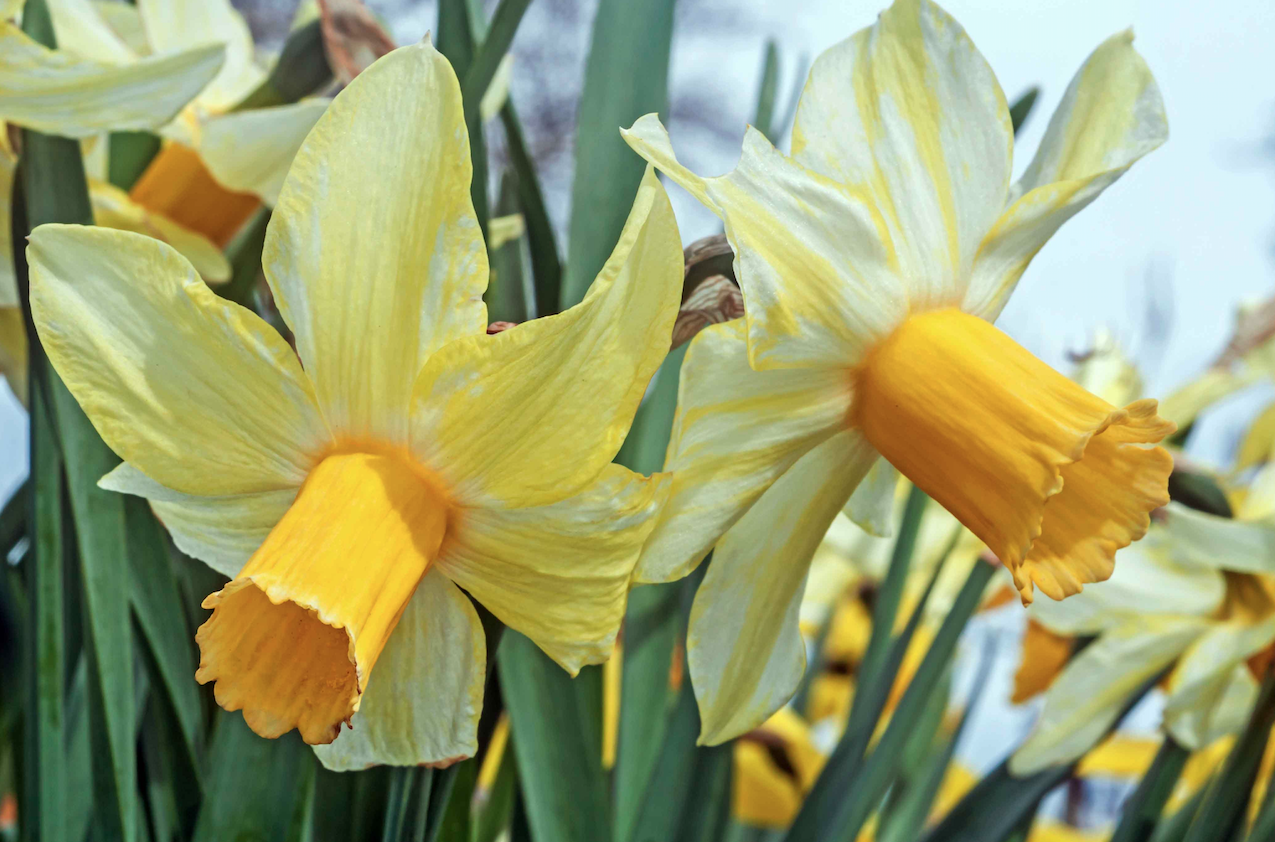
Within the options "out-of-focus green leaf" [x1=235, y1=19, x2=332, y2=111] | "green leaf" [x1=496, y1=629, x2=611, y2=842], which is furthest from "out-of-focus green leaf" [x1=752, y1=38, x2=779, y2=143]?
"green leaf" [x1=496, y1=629, x2=611, y2=842]

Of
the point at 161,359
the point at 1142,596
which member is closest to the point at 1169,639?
the point at 1142,596

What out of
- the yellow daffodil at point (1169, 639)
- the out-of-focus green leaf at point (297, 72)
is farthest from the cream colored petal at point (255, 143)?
the yellow daffodil at point (1169, 639)

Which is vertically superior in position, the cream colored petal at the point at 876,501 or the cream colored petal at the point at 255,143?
the cream colored petal at the point at 255,143

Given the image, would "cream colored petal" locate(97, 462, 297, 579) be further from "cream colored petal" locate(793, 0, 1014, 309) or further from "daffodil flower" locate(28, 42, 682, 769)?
"cream colored petal" locate(793, 0, 1014, 309)

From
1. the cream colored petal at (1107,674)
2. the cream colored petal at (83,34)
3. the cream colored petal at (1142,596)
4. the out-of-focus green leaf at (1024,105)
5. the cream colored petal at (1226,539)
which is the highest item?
the out-of-focus green leaf at (1024,105)

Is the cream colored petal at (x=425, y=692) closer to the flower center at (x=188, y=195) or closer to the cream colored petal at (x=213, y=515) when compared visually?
the cream colored petal at (x=213, y=515)

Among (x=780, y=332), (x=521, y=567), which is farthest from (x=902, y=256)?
(x=521, y=567)
